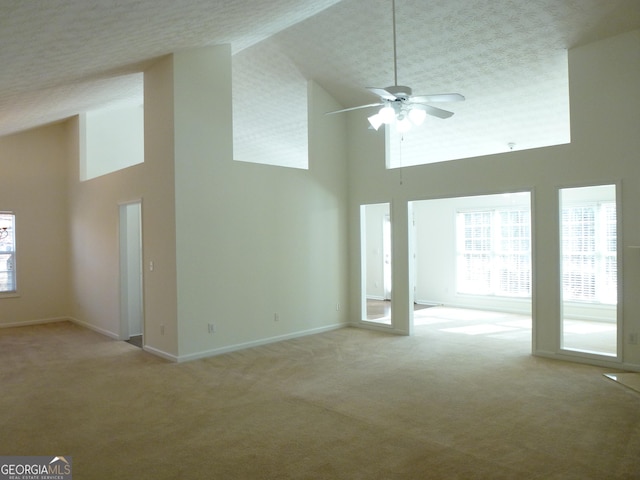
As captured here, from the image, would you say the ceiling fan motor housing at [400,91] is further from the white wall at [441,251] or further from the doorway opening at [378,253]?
the doorway opening at [378,253]

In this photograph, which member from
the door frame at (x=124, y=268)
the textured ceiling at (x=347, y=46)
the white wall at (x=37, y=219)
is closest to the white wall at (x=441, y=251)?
the textured ceiling at (x=347, y=46)

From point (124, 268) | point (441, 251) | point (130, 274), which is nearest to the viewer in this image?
point (124, 268)

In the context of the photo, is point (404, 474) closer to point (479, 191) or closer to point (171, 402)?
point (171, 402)

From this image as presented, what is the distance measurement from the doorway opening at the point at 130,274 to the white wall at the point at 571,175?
3.94 meters

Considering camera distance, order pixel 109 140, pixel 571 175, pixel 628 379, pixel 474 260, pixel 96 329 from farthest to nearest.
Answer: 1. pixel 474 260
2. pixel 109 140
3. pixel 96 329
4. pixel 571 175
5. pixel 628 379

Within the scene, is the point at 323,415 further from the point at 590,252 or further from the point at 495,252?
the point at 495,252

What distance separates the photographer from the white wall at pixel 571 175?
16.4 ft

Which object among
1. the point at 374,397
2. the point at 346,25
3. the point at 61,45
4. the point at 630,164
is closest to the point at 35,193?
the point at 61,45

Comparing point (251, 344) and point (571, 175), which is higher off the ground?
point (571, 175)

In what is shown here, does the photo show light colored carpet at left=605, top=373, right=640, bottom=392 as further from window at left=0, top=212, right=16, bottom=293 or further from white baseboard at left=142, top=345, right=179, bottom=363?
window at left=0, top=212, right=16, bottom=293

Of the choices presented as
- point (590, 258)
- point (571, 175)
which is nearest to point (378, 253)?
point (590, 258)

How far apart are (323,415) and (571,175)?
3925mm

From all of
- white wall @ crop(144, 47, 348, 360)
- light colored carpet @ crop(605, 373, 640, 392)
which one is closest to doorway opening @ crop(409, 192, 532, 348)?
white wall @ crop(144, 47, 348, 360)

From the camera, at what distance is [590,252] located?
26.8ft
